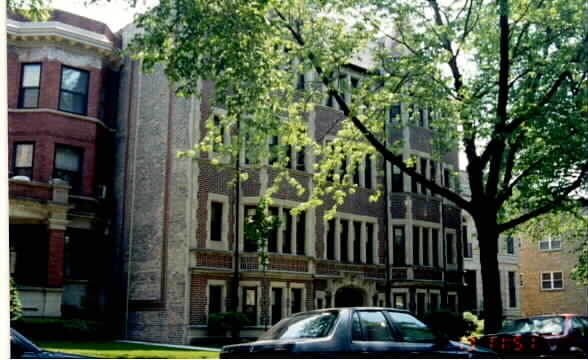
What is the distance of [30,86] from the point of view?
2242 centimetres

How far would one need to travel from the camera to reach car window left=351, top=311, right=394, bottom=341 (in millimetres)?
8469

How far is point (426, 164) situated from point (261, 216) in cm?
1192

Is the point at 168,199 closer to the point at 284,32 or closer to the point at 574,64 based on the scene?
the point at 284,32

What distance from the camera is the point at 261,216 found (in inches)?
798

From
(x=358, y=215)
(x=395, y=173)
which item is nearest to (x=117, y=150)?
(x=358, y=215)

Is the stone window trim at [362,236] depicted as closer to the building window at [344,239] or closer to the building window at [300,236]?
the building window at [344,239]

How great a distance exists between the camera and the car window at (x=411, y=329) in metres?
8.98

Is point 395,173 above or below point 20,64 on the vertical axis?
below

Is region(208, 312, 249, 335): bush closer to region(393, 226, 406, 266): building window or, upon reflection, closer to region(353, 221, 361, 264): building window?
region(353, 221, 361, 264): building window

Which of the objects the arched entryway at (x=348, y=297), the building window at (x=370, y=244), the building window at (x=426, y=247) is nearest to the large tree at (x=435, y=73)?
the arched entryway at (x=348, y=297)

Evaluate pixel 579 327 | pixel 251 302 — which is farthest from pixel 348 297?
pixel 579 327

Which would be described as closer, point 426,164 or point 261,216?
point 261,216

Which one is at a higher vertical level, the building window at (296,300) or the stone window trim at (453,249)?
the stone window trim at (453,249)

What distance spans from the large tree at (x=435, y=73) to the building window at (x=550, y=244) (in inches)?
264
